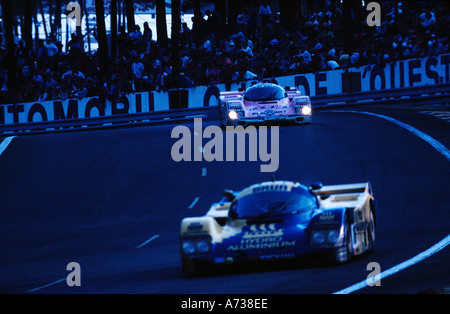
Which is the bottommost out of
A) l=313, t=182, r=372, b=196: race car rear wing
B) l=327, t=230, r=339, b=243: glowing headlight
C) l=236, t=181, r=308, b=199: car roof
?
l=327, t=230, r=339, b=243: glowing headlight

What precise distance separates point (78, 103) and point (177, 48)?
400 centimetres

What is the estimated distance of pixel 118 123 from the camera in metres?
38.1

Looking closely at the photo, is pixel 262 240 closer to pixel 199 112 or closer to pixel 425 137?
pixel 425 137

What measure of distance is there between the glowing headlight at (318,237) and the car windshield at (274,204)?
2.09 ft

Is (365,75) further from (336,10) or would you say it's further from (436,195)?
(436,195)

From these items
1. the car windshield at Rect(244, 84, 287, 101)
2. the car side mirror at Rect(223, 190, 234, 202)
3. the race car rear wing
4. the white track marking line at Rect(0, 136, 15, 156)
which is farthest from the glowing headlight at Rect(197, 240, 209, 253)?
the white track marking line at Rect(0, 136, 15, 156)

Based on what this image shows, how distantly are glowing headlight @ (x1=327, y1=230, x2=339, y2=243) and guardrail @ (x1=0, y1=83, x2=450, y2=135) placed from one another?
22.6 meters

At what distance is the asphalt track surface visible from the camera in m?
12.7

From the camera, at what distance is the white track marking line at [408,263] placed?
1100cm

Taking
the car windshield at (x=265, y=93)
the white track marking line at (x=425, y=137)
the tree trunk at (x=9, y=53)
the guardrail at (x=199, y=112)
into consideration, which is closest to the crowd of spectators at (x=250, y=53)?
the tree trunk at (x=9, y=53)

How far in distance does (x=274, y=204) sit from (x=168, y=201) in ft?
28.4

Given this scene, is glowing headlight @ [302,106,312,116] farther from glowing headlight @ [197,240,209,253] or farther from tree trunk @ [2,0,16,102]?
glowing headlight @ [197,240,209,253]

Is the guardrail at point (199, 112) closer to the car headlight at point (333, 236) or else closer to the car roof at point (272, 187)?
the car roof at point (272, 187)

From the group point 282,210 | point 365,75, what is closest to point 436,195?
point 282,210
